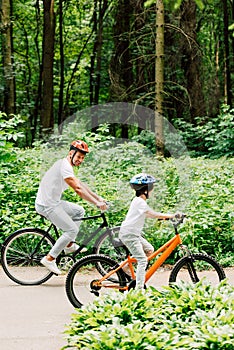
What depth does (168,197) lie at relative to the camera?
11.5m

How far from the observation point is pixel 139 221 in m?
7.11

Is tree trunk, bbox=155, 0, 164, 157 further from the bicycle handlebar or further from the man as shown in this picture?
the bicycle handlebar

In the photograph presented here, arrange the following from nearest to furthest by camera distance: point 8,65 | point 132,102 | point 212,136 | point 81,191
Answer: point 81,191 → point 132,102 → point 212,136 → point 8,65

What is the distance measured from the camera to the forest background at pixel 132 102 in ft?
35.6

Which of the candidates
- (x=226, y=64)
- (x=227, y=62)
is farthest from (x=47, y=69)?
(x=227, y=62)

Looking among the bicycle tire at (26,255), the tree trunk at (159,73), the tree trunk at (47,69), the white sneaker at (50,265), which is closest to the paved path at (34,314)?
the bicycle tire at (26,255)

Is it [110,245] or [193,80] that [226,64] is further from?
[110,245]

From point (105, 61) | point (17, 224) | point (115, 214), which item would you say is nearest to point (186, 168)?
point (115, 214)

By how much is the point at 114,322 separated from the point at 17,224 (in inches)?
227

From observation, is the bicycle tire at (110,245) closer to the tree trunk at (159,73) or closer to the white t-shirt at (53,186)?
the white t-shirt at (53,186)

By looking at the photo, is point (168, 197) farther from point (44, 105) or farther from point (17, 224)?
point (44, 105)

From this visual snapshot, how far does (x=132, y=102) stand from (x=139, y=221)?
11.0m

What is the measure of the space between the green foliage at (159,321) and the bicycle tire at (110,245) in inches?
102

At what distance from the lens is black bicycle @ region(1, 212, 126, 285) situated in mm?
8484
